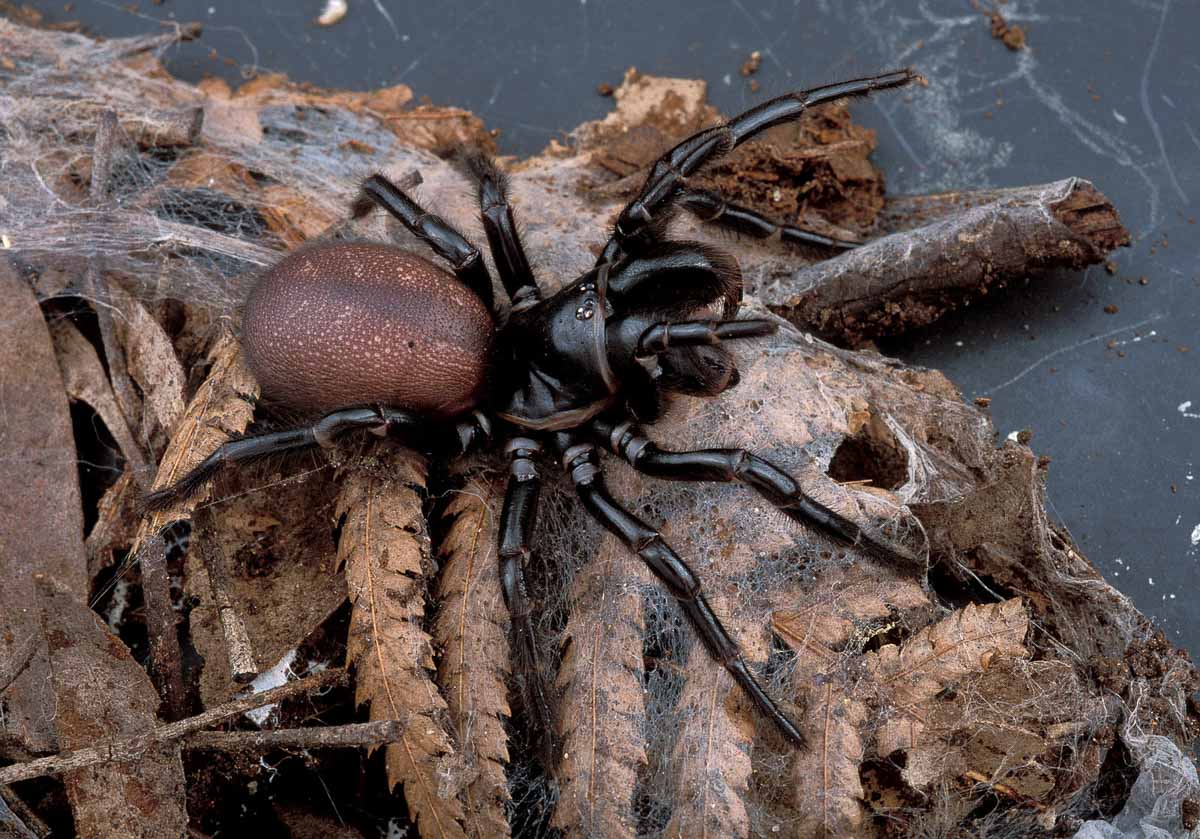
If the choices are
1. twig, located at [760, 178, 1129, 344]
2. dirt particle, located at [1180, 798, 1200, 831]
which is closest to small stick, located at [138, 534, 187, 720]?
twig, located at [760, 178, 1129, 344]

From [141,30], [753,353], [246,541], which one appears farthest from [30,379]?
[753,353]

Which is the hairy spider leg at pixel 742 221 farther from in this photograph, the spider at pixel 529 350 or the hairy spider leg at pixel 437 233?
the hairy spider leg at pixel 437 233

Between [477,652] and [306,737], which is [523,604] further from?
[306,737]

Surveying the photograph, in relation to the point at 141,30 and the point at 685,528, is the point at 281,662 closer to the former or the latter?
the point at 685,528

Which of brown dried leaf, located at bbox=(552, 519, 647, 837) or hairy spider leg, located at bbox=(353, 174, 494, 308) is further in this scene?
hairy spider leg, located at bbox=(353, 174, 494, 308)

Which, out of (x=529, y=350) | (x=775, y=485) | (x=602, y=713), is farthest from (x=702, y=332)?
(x=602, y=713)

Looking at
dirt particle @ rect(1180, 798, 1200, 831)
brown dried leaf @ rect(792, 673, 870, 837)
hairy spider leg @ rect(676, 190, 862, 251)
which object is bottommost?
dirt particle @ rect(1180, 798, 1200, 831)

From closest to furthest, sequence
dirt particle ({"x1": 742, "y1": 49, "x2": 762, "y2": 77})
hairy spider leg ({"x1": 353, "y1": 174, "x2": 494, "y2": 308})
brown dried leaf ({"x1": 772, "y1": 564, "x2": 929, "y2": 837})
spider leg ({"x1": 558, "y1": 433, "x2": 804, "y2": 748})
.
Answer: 1. brown dried leaf ({"x1": 772, "y1": 564, "x2": 929, "y2": 837})
2. spider leg ({"x1": 558, "y1": 433, "x2": 804, "y2": 748})
3. hairy spider leg ({"x1": 353, "y1": 174, "x2": 494, "y2": 308})
4. dirt particle ({"x1": 742, "y1": 49, "x2": 762, "y2": 77})

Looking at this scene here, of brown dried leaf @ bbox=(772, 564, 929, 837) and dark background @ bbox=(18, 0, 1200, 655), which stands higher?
dark background @ bbox=(18, 0, 1200, 655)

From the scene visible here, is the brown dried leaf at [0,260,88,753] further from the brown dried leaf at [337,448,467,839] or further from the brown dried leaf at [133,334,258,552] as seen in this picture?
the brown dried leaf at [337,448,467,839]
